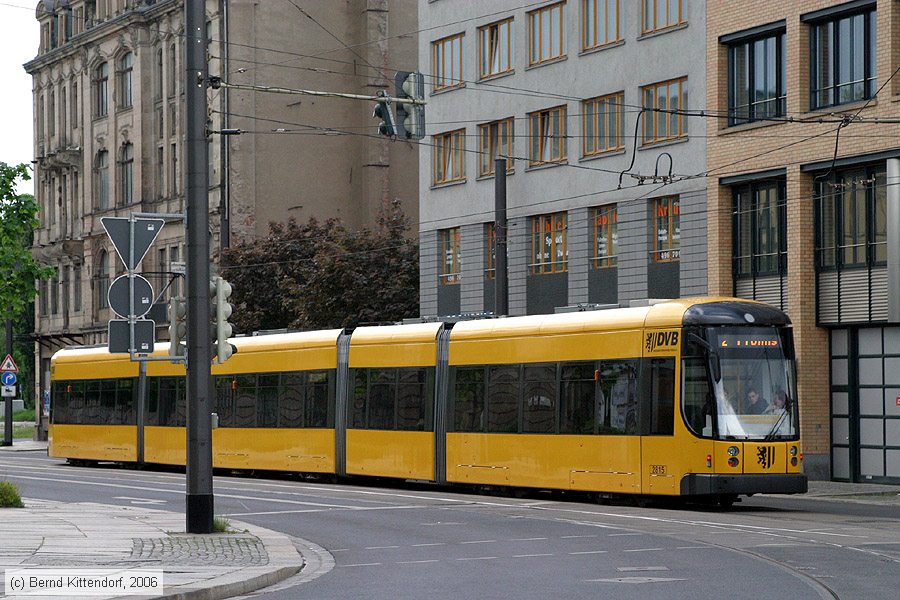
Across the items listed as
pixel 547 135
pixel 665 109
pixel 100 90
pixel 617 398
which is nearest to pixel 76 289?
pixel 100 90

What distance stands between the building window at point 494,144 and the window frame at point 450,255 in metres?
2.19

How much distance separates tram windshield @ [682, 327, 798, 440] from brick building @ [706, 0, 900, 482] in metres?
9.68

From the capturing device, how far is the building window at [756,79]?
122ft

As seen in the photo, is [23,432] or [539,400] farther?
[23,432]

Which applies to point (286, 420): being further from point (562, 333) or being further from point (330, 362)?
point (562, 333)

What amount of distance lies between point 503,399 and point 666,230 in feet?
42.7

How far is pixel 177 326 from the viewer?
2020 centimetres

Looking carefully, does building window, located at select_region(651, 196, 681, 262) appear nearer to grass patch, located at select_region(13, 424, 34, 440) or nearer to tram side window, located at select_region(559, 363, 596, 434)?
tram side window, located at select_region(559, 363, 596, 434)

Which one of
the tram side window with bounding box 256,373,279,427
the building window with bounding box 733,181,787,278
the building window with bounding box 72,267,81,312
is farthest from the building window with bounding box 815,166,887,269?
the building window with bounding box 72,267,81,312

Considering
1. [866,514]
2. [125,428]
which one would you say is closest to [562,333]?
[866,514]

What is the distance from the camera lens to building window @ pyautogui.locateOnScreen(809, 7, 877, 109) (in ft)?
114

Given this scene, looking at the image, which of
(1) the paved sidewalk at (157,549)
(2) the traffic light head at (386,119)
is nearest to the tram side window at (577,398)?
(1) the paved sidewalk at (157,549)

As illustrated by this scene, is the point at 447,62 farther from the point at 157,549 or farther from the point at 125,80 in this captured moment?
the point at 157,549

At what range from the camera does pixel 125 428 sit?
42.4 m
